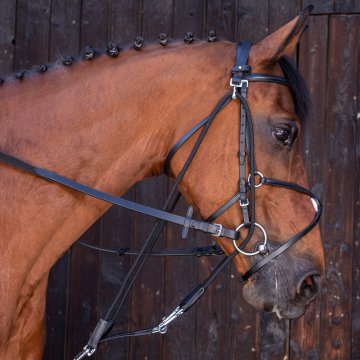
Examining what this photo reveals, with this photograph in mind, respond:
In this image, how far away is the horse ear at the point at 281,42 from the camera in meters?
1.49

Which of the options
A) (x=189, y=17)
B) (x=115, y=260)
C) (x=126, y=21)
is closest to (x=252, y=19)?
(x=189, y=17)

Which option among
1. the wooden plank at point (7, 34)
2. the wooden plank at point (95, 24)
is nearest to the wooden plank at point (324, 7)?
the wooden plank at point (95, 24)

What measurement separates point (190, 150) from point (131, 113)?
220 millimetres

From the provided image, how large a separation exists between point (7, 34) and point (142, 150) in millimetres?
2068

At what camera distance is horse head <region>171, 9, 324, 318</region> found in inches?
60.7

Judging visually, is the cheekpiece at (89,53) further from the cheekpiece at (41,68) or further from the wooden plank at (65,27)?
the wooden plank at (65,27)

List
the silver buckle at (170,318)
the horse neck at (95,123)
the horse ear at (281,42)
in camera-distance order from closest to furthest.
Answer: the horse ear at (281,42) < the horse neck at (95,123) < the silver buckle at (170,318)

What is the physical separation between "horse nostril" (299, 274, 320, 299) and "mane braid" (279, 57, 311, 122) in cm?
49

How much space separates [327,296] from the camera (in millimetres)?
3021

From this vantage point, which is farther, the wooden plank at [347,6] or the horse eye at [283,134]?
the wooden plank at [347,6]

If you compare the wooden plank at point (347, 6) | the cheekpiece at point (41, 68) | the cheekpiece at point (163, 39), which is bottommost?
the cheekpiece at point (41, 68)

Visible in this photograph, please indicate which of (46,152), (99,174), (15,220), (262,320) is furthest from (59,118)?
(262,320)

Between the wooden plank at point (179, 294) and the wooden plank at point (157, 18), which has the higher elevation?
the wooden plank at point (157, 18)

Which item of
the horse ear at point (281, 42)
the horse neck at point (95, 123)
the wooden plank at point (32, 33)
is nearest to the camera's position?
the horse ear at point (281, 42)
